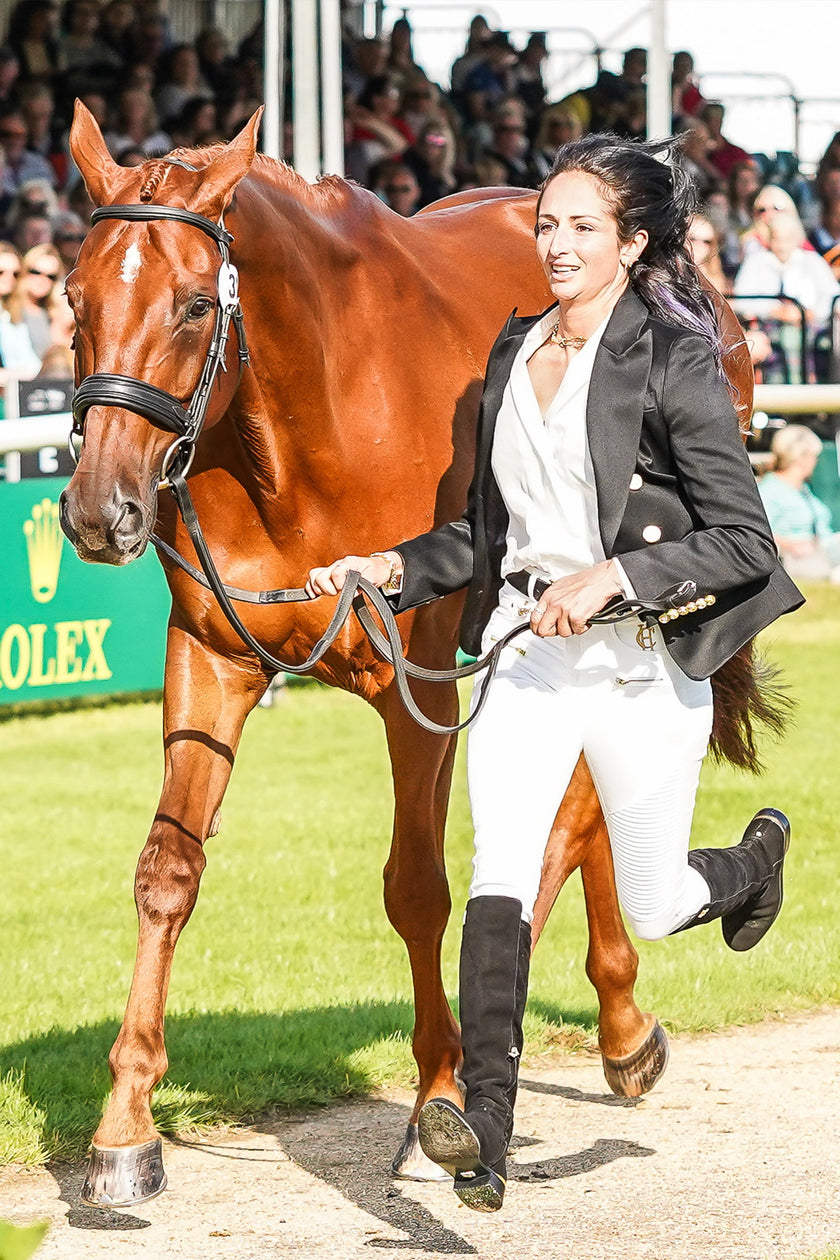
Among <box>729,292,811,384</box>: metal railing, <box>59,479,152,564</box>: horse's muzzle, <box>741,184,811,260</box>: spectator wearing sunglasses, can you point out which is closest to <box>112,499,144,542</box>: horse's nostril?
<box>59,479,152,564</box>: horse's muzzle

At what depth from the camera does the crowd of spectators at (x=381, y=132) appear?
11875mm

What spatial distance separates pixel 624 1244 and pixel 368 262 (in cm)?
229

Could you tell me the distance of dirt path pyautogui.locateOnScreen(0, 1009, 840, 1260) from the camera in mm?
3584

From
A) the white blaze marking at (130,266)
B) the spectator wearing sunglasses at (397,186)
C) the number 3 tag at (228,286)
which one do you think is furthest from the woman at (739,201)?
the white blaze marking at (130,266)

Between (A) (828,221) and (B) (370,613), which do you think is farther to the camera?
(A) (828,221)

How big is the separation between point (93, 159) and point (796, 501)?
850cm

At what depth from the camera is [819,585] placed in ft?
39.5

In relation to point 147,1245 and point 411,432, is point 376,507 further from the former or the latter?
point 147,1245

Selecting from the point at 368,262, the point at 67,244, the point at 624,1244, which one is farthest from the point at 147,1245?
the point at 67,244

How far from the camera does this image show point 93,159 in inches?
149

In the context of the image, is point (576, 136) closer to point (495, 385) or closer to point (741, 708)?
point (741, 708)

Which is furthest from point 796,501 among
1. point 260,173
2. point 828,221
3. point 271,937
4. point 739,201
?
point 260,173

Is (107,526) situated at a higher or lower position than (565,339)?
lower

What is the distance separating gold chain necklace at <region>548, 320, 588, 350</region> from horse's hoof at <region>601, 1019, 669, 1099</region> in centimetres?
189
